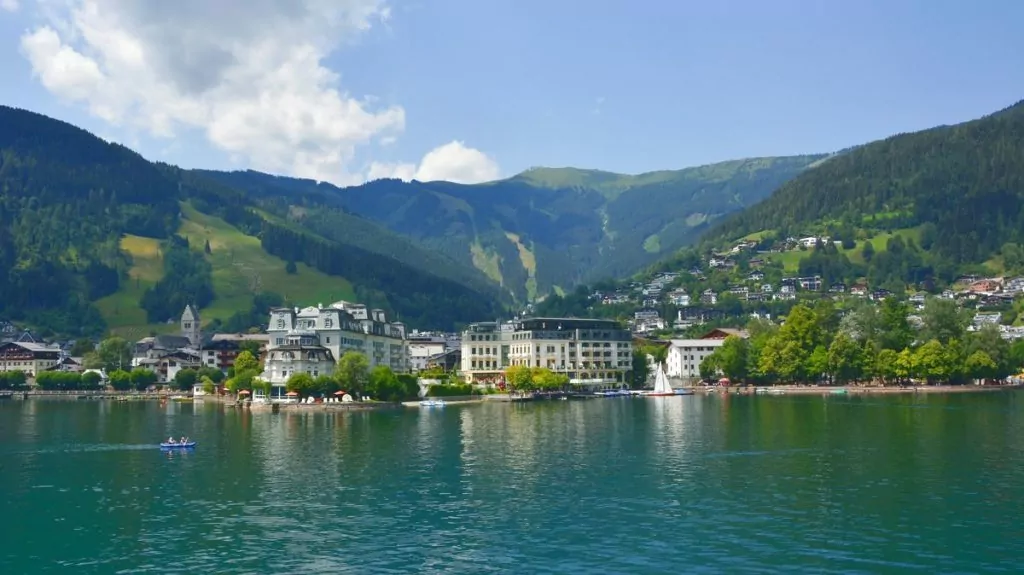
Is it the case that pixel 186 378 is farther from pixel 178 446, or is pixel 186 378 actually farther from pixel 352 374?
pixel 178 446

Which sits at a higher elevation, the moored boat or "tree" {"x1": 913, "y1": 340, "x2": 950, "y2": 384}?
"tree" {"x1": 913, "y1": 340, "x2": 950, "y2": 384}

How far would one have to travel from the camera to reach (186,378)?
178 metres

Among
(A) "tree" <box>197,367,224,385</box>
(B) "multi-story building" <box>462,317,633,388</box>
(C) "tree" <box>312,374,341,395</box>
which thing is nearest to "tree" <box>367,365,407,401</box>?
(C) "tree" <box>312,374,341,395</box>

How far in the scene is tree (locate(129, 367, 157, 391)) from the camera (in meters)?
184

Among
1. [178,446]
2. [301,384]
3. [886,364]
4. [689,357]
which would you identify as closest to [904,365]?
[886,364]

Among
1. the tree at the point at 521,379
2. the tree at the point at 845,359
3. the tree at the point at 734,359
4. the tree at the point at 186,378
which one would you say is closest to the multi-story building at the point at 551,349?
the tree at the point at 734,359

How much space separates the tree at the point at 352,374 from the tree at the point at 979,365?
9508 cm

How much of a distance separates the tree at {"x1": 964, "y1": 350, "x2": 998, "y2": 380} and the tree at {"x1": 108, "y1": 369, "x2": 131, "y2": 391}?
151 meters

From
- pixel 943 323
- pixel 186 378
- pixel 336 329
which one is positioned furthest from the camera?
pixel 186 378

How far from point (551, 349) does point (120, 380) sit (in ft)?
275

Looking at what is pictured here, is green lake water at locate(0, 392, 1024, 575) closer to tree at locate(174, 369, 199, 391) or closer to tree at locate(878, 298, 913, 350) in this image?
tree at locate(878, 298, 913, 350)

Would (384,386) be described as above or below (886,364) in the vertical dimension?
below

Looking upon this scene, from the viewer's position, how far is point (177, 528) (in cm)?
4209

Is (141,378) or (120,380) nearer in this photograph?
(120,380)
